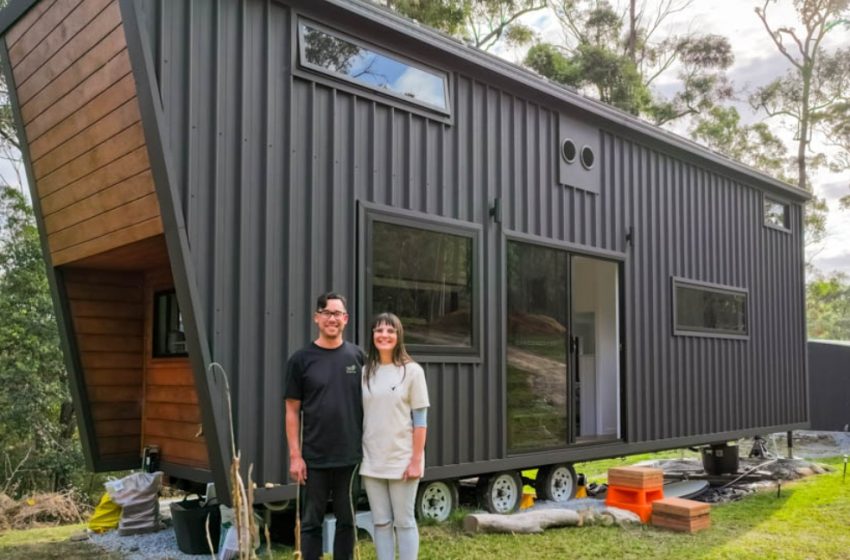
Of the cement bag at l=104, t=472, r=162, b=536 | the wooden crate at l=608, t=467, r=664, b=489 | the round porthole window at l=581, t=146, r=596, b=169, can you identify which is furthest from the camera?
the round porthole window at l=581, t=146, r=596, b=169

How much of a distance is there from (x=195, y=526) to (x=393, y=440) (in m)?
1.77

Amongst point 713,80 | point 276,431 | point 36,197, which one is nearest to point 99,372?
point 36,197

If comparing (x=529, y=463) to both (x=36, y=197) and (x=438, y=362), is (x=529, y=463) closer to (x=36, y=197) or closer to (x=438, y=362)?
(x=438, y=362)

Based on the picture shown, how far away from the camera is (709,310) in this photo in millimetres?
8195

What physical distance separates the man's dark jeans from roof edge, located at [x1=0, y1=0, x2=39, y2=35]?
345 cm

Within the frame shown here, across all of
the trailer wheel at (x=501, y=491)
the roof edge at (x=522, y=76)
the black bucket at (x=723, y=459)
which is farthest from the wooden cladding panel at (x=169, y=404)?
the black bucket at (x=723, y=459)

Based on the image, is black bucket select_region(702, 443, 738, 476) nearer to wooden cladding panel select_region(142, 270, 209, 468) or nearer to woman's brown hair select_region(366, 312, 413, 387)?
wooden cladding panel select_region(142, 270, 209, 468)

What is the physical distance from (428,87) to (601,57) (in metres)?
14.8

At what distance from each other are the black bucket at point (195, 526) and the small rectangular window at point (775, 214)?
23.6 feet

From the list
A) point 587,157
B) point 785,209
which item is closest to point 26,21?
point 587,157

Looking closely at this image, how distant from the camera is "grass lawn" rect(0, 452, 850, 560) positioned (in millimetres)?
4766

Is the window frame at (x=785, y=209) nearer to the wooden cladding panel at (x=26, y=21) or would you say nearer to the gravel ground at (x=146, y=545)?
the gravel ground at (x=146, y=545)

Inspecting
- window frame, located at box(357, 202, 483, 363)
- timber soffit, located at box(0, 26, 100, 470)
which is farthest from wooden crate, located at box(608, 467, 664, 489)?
timber soffit, located at box(0, 26, 100, 470)

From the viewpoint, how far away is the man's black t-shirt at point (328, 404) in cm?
353
